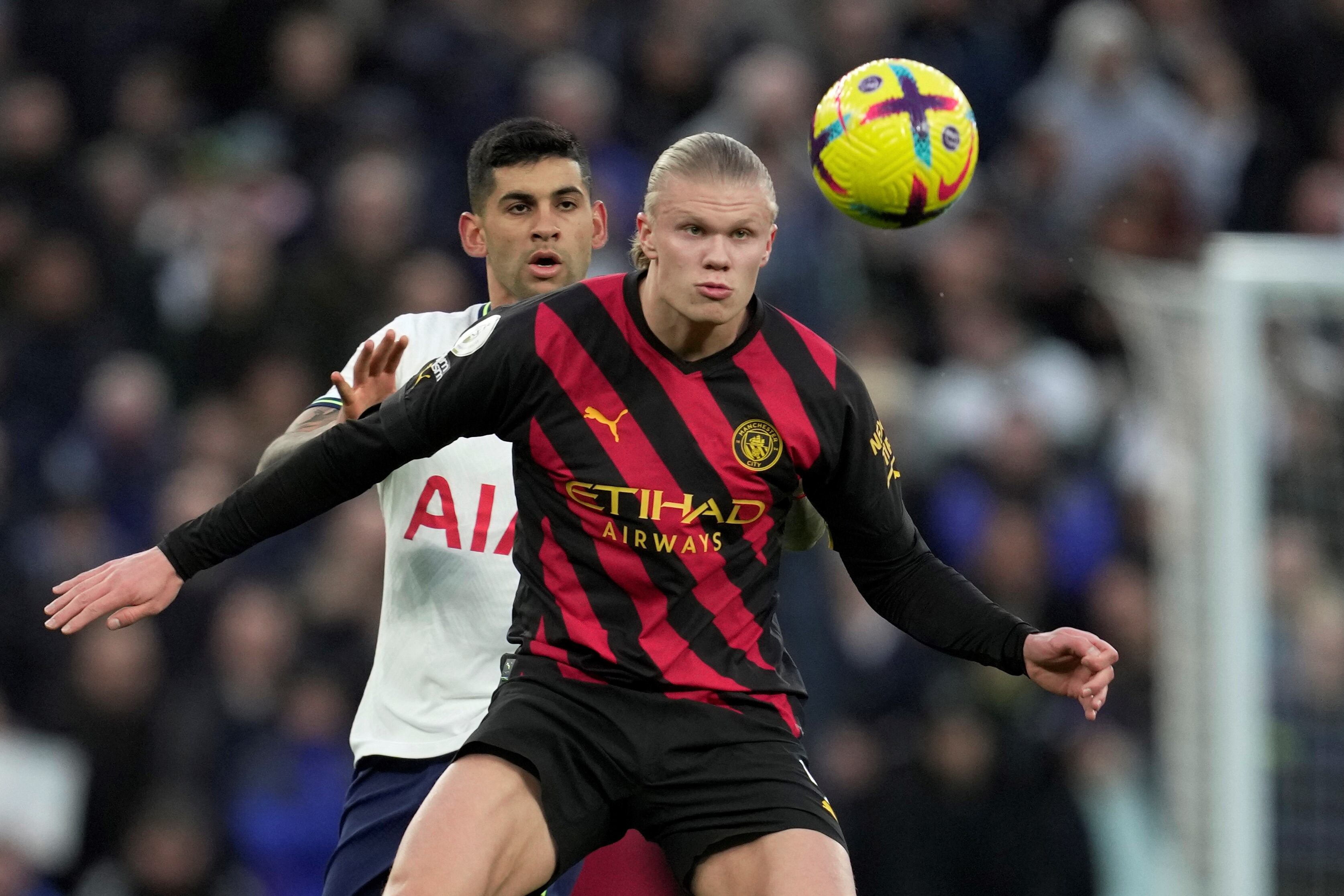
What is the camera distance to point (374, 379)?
4.45 meters

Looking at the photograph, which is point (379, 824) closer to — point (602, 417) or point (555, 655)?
point (555, 655)

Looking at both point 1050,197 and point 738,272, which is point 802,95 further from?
point 738,272

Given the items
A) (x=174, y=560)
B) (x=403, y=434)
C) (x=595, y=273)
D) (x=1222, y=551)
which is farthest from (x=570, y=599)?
(x=595, y=273)

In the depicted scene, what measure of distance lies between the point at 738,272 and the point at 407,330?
127 centimetres

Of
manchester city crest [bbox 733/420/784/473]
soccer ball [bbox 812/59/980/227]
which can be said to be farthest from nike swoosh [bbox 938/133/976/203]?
manchester city crest [bbox 733/420/784/473]

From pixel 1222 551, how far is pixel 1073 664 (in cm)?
332

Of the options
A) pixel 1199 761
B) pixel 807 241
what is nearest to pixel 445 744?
pixel 1199 761

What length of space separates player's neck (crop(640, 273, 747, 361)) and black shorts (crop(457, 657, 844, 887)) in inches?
29.3

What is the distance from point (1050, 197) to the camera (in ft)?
32.9

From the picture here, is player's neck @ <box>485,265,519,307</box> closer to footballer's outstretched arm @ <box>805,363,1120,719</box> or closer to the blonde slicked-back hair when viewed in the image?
the blonde slicked-back hair

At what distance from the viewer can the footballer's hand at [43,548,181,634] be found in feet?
13.4

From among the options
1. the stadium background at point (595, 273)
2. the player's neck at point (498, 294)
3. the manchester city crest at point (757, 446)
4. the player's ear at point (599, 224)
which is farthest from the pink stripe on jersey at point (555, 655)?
the stadium background at point (595, 273)

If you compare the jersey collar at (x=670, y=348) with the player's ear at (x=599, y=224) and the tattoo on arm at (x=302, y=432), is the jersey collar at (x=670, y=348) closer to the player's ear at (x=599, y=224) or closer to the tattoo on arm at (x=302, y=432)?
the tattoo on arm at (x=302, y=432)

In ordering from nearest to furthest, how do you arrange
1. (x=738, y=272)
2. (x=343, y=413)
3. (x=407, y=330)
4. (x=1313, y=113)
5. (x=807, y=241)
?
(x=738, y=272) → (x=343, y=413) → (x=407, y=330) → (x=807, y=241) → (x=1313, y=113)
